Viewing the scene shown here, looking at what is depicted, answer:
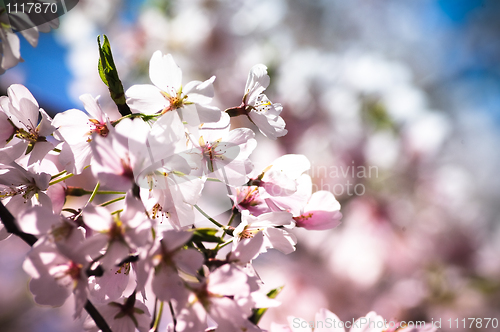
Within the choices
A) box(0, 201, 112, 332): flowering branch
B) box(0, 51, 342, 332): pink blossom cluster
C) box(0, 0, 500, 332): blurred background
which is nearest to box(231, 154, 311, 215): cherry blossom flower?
box(0, 51, 342, 332): pink blossom cluster

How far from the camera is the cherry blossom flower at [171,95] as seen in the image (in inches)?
14.9

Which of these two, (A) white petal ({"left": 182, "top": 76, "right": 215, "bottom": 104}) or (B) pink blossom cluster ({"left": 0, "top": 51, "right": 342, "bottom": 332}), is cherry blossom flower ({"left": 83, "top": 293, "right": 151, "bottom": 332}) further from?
(A) white petal ({"left": 182, "top": 76, "right": 215, "bottom": 104})

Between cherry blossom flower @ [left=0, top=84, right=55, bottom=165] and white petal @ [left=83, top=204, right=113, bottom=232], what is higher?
cherry blossom flower @ [left=0, top=84, right=55, bottom=165]

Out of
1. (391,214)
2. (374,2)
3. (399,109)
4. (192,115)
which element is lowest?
(391,214)

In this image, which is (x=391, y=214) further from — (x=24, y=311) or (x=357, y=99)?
(x=24, y=311)

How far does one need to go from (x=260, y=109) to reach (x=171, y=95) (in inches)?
5.6

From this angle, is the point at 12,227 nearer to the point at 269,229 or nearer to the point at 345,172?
the point at 269,229

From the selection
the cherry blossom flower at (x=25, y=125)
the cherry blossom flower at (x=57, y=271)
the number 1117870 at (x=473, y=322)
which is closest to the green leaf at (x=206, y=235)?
the cherry blossom flower at (x=57, y=271)

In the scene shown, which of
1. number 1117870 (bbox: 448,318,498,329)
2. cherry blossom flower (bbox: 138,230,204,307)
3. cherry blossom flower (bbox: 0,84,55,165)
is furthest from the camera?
number 1117870 (bbox: 448,318,498,329)

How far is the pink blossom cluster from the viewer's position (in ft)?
1.02

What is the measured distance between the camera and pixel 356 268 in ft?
5.00

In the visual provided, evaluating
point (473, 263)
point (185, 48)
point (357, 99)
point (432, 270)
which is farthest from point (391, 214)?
point (185, 48)

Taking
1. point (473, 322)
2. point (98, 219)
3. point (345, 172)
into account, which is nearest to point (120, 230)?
point (98, 219)

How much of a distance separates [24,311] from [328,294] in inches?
64.5
